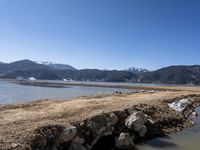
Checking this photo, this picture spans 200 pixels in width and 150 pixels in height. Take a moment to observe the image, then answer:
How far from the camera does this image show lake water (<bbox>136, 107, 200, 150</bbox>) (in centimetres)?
1877

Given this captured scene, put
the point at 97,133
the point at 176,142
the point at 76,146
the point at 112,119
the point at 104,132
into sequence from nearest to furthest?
the point at 76,146, the point at 97,133, the point at 104,132, the point at 112,119, the point at 176,142

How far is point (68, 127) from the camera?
16.5 m

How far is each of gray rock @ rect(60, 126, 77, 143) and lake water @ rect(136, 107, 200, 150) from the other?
14.6 feet

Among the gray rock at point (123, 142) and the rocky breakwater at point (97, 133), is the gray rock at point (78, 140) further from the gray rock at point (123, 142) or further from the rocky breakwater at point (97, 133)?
the gray rock at point (123, 142)

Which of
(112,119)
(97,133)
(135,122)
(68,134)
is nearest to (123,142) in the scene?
(97,133)

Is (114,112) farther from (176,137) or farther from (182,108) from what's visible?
(182,108)

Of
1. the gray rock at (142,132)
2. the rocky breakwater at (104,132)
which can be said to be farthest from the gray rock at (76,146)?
the gray rock at (142,132)

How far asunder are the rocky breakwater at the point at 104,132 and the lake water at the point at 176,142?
2.64 feet

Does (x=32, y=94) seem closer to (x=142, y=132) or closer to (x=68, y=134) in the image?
(x=142, y=132)

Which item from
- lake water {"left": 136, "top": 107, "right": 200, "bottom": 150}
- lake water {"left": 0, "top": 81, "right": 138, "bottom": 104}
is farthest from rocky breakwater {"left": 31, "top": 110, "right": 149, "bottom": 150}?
lake water {"left": 0, "top": 81, "right": 138, "bottom": 104}

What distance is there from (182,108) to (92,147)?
17527 millimetres

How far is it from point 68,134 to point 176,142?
7.84 m

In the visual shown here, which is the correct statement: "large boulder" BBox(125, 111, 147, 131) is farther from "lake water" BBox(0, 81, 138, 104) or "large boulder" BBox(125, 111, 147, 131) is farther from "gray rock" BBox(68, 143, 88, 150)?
"lake water" BBox(0, 81, 138, 104)

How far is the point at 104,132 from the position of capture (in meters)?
18.6
